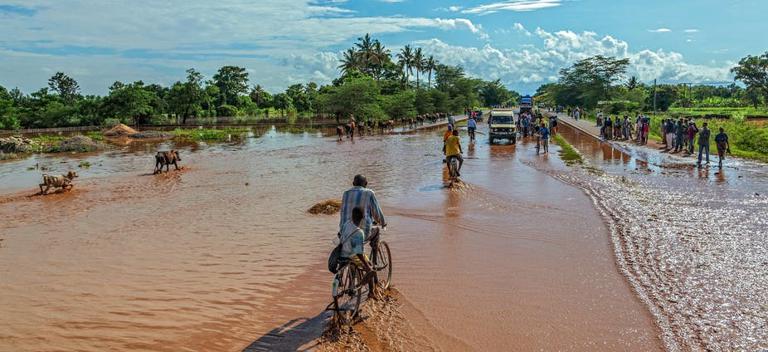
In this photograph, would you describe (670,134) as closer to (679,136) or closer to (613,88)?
(679,136)

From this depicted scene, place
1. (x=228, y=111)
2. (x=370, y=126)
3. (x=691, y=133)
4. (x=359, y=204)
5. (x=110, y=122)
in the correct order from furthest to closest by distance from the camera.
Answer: (x=228, y=111) < (x=110, y=122) < (x=370, y=126) < (x=691, y=133) < (x=359, y=204)

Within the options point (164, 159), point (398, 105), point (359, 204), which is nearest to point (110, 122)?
point (398, 105)

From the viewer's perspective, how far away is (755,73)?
3029 inches

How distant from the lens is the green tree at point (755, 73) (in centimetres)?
7606

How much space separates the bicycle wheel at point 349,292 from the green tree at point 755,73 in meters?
89.1

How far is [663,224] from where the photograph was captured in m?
10.5

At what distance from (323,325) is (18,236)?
8.63 metres

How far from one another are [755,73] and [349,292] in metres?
90.1

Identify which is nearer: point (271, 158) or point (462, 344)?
point (462, 344)

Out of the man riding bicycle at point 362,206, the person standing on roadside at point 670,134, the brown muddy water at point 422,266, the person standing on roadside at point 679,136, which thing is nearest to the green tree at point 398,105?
the person standing on roadside at point 670,134

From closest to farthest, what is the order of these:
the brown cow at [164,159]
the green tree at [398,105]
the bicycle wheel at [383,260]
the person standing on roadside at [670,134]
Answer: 1. the bicycle wheel at [383,260]
2. the brown cow at [164,159]
3. the person standing on roadside at [670,134]
4. the green tree at [398,105]

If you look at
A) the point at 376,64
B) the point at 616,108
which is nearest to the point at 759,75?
the point at 616,108

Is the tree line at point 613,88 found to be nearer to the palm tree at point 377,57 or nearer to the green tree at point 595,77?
the green tree at point 595,77

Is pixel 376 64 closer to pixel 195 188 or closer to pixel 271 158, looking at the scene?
pixel 271 158
